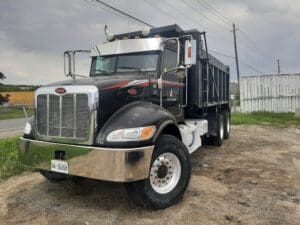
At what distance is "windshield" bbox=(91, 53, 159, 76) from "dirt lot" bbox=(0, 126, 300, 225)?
2005mm

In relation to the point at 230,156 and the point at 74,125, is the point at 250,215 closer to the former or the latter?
the point at 74,125

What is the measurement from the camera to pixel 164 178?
5.18m

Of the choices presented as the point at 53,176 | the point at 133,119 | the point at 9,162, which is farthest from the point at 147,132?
the point at 9,162

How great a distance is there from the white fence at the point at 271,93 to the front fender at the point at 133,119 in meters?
18.3

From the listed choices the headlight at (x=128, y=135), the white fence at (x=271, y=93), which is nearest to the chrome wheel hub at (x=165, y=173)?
the headlight at (x=128, y=135)

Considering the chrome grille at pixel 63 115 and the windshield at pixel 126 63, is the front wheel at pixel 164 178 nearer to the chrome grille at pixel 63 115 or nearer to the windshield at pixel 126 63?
the chrome grille at pixel 63 115

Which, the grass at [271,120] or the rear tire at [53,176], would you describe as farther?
the grass at [271,120]

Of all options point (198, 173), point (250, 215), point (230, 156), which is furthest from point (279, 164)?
point (250, 215)

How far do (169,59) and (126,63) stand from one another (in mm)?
760

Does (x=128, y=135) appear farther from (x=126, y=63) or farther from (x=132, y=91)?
(x=126, y=63)

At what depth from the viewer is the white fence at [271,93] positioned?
2209 centimetres

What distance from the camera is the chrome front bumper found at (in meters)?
4.46

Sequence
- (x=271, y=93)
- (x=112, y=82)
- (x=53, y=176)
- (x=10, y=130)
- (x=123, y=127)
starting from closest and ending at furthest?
(x=123, y=127) < (x=112, y=82) < (x=53, y=176) < (x=10, y=130) < (x=271, y=93)

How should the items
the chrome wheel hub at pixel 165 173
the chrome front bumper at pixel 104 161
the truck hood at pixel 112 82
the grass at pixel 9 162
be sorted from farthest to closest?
the grass at pixel 9 162 → the chrome wheel hub at pixel 165 173 → the truck hood at pixel 112 82 → the chrome front bumper at pixel 104 161
